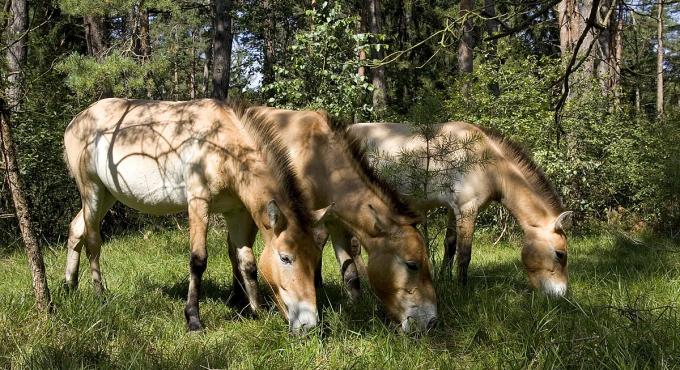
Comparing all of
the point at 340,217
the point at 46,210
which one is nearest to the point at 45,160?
the point at 46,210

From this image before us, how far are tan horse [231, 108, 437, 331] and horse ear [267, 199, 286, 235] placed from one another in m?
0.36

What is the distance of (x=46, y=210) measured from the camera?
9.25 m

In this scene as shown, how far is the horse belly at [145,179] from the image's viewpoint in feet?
15.4

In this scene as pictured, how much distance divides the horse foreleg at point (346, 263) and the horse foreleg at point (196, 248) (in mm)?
1158

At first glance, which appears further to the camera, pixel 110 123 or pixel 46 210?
pixel 46 210

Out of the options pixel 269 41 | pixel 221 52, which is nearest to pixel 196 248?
pixel 221 52

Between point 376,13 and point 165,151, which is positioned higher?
point 376,13

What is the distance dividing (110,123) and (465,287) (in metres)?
3.80

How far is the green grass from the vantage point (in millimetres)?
3092

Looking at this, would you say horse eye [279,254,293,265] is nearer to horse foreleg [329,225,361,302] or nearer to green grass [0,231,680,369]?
green grass [0,231,680,369]

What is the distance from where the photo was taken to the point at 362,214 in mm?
4098

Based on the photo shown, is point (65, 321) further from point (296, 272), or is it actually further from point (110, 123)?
point (110, 123)

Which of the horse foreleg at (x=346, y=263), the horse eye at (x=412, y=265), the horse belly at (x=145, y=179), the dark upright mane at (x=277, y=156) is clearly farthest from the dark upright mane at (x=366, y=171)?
the horse belly at (x=145, y=179)

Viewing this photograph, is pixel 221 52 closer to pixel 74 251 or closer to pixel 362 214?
pixel 74 251
